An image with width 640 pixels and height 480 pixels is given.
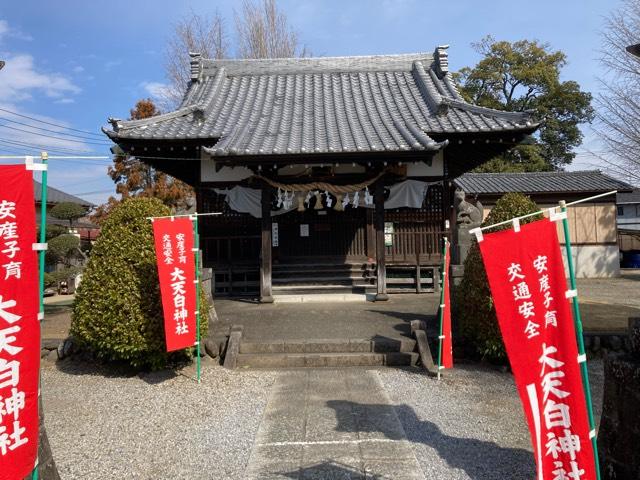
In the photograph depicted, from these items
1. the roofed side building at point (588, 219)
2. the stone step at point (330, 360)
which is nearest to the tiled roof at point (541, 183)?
the roofed side building at point (588, 219)

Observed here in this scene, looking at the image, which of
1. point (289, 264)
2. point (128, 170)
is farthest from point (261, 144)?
point (128, 170)

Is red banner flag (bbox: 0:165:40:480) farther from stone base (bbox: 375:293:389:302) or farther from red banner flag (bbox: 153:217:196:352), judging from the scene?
stone base (bbox: 375:293:389:302)

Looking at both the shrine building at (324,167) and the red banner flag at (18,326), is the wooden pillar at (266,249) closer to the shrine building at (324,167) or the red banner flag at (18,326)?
the shrine building at (324,167)

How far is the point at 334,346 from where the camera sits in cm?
670

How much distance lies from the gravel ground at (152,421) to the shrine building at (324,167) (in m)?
4.17

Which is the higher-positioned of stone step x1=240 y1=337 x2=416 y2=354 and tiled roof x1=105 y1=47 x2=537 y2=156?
tiled roof x1=105 y1=47 x2=537 y2=156

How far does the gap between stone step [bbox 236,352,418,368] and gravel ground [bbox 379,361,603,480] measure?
0.28 metres

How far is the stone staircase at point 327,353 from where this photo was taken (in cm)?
648

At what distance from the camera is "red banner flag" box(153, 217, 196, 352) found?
568 centimetres

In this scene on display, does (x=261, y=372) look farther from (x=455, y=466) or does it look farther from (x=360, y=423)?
(x=455, y=466)

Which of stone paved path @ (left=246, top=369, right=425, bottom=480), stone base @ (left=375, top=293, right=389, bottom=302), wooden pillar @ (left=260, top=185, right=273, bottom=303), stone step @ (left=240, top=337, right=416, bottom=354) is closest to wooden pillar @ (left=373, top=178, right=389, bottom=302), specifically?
stone base @ (left=375, top=293, right=389, bottom=302)

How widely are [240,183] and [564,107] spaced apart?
25.7 metres

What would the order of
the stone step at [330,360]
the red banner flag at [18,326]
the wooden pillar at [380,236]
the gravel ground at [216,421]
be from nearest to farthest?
the red banner flag at [18,326], the gravel ground at [216,421], the stone step at [330,360], the wooden pillar at [380,236]

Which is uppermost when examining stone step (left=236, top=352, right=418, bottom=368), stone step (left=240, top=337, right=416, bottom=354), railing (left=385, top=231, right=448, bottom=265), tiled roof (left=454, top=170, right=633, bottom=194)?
tiled roof (left=454, top=170, right=633, bottom=194)
